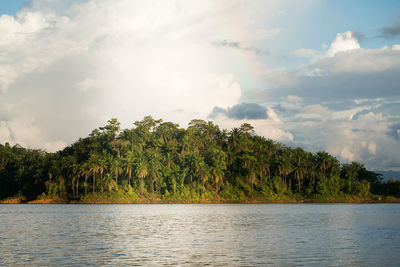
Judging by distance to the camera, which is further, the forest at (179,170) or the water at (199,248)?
the forest at (179,170)

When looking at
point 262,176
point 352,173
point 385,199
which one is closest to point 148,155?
point 262,176

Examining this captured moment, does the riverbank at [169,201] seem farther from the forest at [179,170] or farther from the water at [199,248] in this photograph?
the water at [199,248]

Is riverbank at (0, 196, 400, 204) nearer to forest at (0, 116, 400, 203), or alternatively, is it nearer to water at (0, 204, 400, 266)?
forest at (0, 116, 400, 203)

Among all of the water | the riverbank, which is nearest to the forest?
the riverbank

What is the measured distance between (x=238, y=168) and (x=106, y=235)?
132942 millimetres

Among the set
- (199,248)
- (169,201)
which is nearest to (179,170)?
(169,201)

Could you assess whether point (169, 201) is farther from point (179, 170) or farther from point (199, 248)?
point (199, 248)

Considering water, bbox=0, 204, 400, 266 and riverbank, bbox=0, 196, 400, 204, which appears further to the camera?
riverbank, bbox=0, 196, 400, 204

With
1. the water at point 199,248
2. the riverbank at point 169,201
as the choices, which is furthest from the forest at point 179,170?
the water at point 199,248

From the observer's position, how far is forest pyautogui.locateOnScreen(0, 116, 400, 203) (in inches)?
5969

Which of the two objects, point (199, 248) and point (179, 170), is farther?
point (179, 170)

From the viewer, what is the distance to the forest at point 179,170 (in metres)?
152

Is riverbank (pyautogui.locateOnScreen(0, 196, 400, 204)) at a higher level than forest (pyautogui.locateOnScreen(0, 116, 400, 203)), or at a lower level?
lower

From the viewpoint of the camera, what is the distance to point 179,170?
161m
